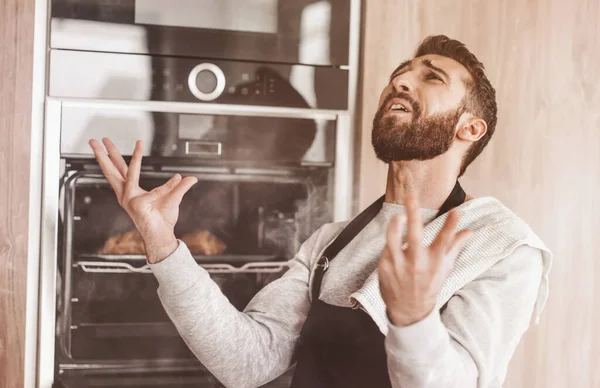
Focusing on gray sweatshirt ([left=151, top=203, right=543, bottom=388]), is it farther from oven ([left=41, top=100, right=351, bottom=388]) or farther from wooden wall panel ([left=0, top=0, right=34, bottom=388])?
wooden wall panel ([left=0, top=0, right=34, bottom=388])

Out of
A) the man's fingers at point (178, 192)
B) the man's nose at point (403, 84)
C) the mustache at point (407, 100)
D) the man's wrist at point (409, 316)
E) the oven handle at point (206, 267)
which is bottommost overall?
the oven handle at point (206, 267)

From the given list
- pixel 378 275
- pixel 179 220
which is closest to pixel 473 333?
pixel 378 275

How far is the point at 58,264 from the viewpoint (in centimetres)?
117

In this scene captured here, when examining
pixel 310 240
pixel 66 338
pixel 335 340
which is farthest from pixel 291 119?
pixel 66 338

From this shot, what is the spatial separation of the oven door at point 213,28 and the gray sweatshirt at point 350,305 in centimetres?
35

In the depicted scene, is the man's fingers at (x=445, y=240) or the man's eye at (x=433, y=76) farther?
the man's eye at (x=433, y=76)

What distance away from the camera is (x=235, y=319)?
3.30 feet

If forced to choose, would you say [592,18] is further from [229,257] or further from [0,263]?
[0,263]

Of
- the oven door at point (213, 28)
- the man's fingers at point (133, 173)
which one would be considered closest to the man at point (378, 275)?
the man's fingers at point (133, 173)

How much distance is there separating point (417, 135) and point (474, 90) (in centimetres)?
12

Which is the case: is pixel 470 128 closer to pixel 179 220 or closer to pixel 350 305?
pixel 350 305

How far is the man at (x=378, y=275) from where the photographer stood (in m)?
0.87

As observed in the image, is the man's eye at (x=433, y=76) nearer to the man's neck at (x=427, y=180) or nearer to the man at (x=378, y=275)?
the man at (x=378, y=275)

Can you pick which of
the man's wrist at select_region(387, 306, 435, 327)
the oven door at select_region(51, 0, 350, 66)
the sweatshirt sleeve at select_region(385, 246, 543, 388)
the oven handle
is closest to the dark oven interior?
the oven handle
